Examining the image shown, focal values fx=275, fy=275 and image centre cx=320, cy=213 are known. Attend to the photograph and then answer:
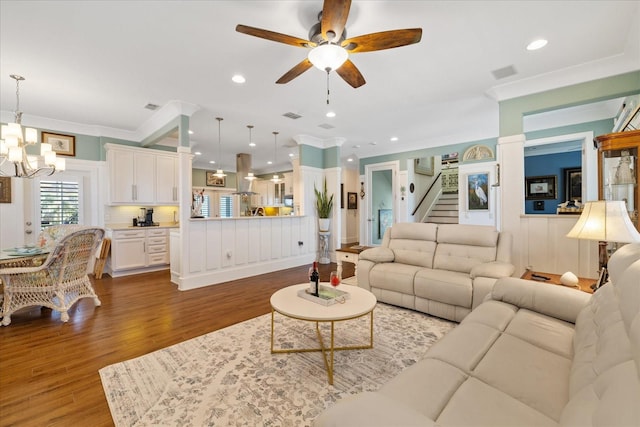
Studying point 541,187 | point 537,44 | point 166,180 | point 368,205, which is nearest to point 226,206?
point 166,180

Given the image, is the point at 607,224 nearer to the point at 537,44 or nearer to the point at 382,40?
the point at 537,44

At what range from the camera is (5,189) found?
14.3ft

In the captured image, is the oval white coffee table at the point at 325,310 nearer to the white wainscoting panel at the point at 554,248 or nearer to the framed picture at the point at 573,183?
the white wainscoting panel at the point at 554,248

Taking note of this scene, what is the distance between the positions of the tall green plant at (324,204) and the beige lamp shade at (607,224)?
4.40 metres

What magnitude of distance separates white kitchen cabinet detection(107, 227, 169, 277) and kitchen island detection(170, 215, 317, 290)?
109 cm

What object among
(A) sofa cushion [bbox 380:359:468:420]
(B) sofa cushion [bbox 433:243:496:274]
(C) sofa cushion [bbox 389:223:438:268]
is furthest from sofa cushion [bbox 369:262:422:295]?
(A) sofa cushion [bbox 380:359:468:420]

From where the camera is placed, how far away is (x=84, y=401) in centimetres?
175

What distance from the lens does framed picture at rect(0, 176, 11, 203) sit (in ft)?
14.2

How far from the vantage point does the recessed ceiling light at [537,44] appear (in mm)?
2605

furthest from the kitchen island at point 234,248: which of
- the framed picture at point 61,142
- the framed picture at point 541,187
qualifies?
the framed picture at point 541,187

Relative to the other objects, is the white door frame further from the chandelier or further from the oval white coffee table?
the chandelier

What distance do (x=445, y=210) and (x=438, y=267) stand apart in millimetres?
5644

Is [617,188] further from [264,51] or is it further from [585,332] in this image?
[264,51]

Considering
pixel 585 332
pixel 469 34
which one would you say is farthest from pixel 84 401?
pixel 469 34
